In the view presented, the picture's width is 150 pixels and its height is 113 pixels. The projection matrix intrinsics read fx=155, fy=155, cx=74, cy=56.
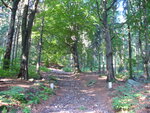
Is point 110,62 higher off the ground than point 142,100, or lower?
higher

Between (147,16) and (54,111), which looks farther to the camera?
(147,16)

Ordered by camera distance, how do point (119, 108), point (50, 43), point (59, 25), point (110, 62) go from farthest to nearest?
1. point (50, 43)
2. point (59, 25)
3. point (110, 62)
4. point (119, 108)

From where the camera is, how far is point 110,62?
12.2 metres

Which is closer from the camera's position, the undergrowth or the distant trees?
the undergrowth

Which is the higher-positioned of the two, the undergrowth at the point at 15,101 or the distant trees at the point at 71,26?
the distant trees at the point at 71,26

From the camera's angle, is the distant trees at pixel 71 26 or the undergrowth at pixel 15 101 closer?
the undergrowth at pixel 15 101

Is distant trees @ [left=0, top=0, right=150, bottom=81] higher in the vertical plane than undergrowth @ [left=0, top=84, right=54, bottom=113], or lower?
higher

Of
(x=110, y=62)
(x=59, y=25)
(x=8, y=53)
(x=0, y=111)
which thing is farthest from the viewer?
(x=59, y=25)

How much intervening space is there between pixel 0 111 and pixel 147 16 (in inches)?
483

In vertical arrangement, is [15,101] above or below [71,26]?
below

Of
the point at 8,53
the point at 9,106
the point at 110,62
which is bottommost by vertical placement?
the point at 9,106

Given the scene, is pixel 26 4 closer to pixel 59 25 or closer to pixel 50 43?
pixel 59 25

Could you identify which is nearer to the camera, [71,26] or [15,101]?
[15,101]

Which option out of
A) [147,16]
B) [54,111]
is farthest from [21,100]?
[147,16]
